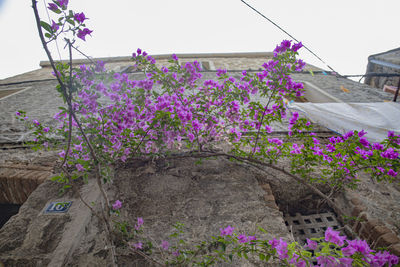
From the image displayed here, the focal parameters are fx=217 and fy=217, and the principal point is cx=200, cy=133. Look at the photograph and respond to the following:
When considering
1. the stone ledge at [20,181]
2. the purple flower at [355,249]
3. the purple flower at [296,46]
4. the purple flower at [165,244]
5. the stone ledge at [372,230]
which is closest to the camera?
the purple flower at [355,249]

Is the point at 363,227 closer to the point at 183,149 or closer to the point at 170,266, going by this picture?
the point at 170,266

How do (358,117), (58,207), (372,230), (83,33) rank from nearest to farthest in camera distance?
(83,33) < (372,230) < (58,207) < (358,117)

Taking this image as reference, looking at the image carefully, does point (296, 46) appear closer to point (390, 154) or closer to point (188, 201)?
point (390, 154)

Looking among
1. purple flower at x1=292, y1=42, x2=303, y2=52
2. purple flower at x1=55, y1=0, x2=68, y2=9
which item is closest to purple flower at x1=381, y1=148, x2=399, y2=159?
purple flower at x1=292, y1=42, x2=303, y2=52

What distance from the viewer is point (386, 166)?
1991mm

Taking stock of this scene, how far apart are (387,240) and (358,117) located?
93.5 inches

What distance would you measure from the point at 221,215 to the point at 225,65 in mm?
7895

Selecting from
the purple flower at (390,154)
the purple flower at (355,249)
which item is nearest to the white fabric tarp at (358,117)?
the purple flower at (390,154)

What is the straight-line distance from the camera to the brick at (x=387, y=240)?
169 centimetres

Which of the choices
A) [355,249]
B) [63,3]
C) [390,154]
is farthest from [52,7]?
[390,154]

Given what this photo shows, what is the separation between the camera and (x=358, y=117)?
3512 mm

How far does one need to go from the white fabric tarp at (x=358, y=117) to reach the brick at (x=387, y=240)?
1688mm

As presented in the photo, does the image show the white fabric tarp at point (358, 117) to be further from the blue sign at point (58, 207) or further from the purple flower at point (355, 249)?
the blue sign at point (58, 207)

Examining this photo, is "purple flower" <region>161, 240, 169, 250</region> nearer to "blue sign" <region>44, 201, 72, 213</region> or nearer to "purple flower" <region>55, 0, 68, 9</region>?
"blue sign" <region>44, 201, 72, 213</region>
